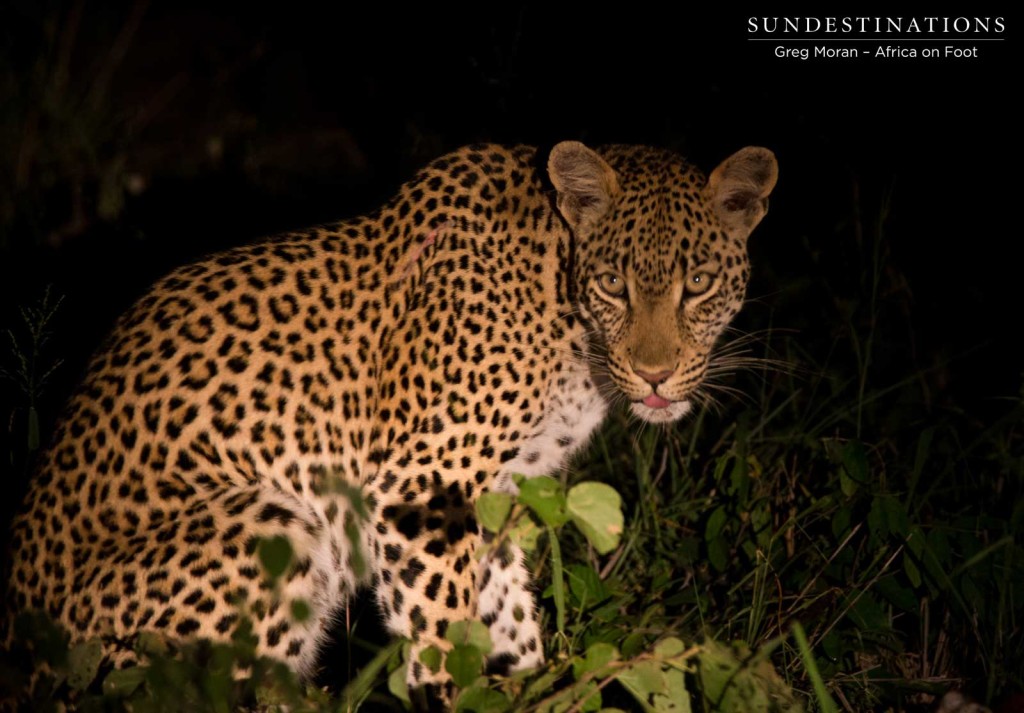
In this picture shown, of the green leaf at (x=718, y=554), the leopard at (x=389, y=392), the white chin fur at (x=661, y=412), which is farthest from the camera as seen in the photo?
the green leaf at (x=718, y=554)

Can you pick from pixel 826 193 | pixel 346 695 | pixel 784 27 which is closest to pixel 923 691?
pixel 346 695

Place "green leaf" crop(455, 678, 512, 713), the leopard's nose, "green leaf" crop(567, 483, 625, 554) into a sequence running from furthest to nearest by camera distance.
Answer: the leopard's nose
"green leaf" crop(455, 678, 512, 713)
"green leaf" crop(567, 483, 625, 554)

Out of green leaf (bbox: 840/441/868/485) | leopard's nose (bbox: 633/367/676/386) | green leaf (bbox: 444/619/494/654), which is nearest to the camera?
green leaf (bbox: 444/619/494/654)

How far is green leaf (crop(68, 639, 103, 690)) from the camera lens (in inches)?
137

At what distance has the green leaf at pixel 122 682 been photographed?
3.46 m

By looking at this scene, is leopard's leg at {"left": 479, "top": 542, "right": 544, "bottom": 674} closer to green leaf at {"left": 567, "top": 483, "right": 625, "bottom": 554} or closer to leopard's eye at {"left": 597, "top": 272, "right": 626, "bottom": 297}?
leopard's eye at {"left": 597, "top": 272, "right": 626, "bottom": 297}

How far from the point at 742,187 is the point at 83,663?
293 cm

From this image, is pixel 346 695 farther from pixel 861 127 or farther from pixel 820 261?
pixel 861 127

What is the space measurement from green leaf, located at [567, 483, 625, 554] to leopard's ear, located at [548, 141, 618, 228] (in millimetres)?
1715

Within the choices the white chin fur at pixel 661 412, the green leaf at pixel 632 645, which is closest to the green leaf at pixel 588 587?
the white chin fur at pixel 661 412

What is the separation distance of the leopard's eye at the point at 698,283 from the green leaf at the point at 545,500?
1613 mm

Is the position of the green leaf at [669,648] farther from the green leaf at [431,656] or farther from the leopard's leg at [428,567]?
the leopard's leg at [428,567]

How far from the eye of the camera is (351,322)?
457 cm

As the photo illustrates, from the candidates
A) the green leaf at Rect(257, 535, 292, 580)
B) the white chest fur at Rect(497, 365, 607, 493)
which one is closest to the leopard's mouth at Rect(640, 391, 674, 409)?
the white chest fur at Rect(497, 365, 607, 493)
